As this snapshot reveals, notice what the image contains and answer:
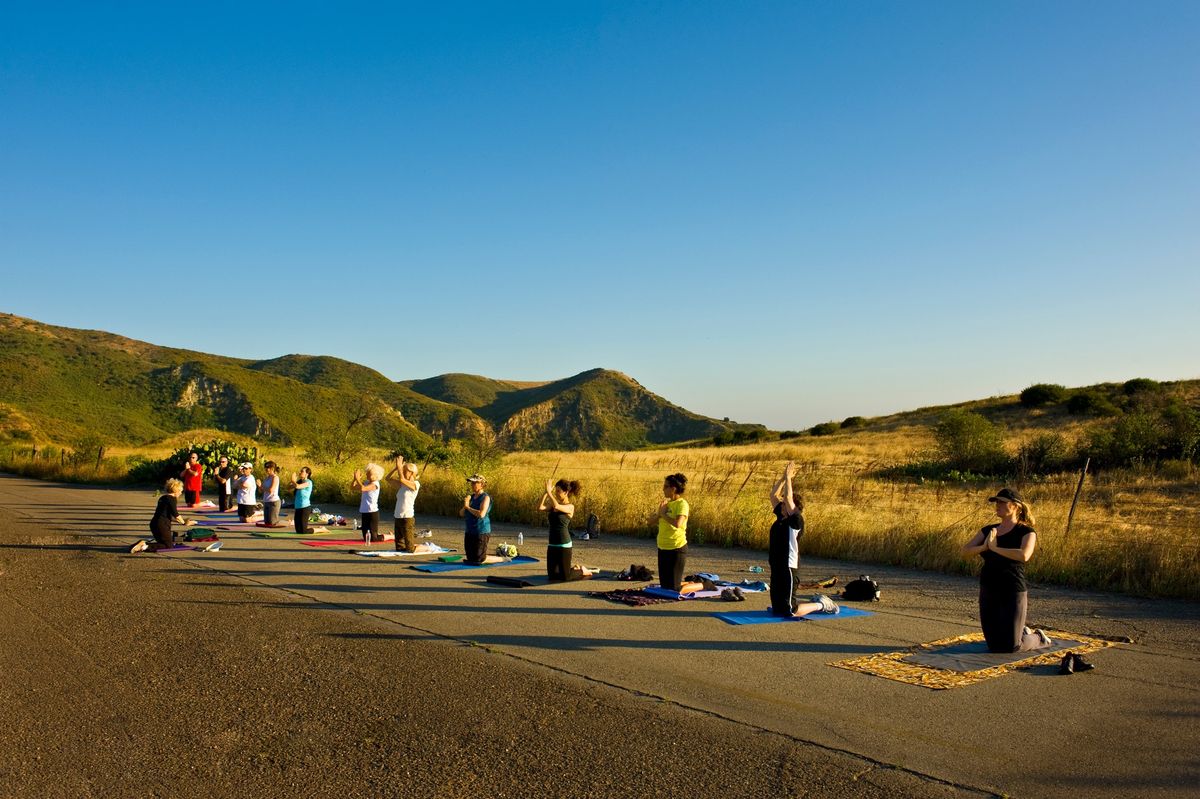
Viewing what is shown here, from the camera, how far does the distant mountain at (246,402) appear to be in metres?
82.2

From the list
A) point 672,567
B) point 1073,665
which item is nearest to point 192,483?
point 672,567

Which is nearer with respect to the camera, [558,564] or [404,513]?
[558,564]

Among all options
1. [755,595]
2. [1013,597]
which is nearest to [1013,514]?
[1013,597]

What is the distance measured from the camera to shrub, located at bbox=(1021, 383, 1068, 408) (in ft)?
214

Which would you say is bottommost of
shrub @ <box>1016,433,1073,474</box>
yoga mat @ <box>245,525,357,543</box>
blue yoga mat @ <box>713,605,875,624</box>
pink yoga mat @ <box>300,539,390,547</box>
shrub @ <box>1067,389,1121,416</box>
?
blue yoga mat @ <box>713,605,875,624</box>

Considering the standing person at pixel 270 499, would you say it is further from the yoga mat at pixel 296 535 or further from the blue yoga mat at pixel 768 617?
the blue yoga mat at pixel 768 617

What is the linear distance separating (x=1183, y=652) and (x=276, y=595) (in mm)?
10326

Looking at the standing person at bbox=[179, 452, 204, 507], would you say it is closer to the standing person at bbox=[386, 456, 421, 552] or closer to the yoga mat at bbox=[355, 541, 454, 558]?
the yoga mat at bbox=[355, 541, 454, 558]

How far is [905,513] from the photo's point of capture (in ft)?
68.0

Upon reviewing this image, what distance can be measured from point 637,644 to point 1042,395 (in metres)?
65.9

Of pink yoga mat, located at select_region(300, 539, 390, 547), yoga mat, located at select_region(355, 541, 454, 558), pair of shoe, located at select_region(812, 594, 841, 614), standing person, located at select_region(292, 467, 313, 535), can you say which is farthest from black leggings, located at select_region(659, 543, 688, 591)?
standing person, located at select_region(292, 467, 313, 535)

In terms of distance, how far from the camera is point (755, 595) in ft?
39.3

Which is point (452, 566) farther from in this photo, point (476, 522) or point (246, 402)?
point (246, 402)

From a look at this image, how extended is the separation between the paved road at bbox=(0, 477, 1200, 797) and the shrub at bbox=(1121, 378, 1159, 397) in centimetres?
5986
